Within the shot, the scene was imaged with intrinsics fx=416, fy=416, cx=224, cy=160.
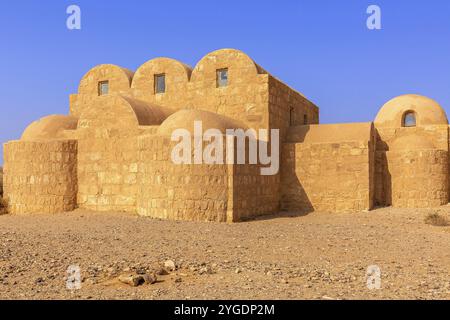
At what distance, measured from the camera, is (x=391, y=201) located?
42.2 feet

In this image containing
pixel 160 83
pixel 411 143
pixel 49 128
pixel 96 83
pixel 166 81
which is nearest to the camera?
pixel 49 128

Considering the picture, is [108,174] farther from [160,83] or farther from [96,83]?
[96,83]

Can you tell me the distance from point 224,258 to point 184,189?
3.97m

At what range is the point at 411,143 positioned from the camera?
13.2 m

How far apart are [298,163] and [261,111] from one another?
1.95 meters

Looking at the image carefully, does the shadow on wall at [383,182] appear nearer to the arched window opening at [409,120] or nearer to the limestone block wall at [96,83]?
the arched window opening at [409,120]

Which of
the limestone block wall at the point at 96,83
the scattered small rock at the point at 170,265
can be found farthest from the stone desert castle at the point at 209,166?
the scattered small rock at the point at 170,265

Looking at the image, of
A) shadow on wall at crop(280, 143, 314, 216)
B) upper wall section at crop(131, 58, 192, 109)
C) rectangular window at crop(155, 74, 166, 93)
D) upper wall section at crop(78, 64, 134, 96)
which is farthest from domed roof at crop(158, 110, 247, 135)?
upper wall section at crop(78, 64, 134, 96)

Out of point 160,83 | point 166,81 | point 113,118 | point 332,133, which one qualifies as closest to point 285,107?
point 332,133

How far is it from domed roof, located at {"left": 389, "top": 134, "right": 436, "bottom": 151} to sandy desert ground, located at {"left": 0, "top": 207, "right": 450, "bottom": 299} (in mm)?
4408

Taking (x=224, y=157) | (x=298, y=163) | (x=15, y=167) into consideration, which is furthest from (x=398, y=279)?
(x=15, y=167)

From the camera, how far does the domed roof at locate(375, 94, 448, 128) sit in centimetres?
1483

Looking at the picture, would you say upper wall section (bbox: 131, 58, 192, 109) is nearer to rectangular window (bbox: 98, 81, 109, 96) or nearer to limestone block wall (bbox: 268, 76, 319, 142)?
rectangular window (bbox: 98, 81, 109, 96)
